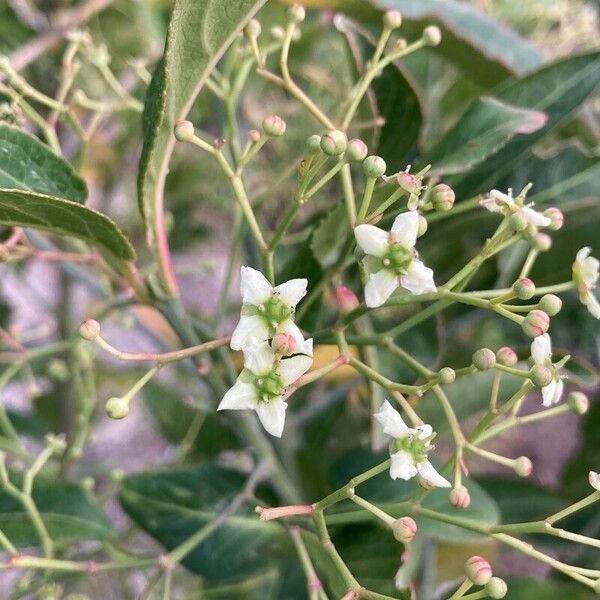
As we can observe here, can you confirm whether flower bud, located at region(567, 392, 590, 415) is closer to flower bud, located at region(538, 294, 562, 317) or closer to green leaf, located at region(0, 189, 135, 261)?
flower bud, located at region(538, 294, 562, 317)

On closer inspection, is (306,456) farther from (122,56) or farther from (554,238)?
(122,56)

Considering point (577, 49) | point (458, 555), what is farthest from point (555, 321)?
point (577, 49)

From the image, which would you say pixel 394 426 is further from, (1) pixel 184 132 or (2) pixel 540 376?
(1) pixel 184 132

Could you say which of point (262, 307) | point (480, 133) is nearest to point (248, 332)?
point (262, 307)

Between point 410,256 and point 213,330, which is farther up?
point 410,256

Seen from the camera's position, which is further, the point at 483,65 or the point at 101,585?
the point at 101,585
